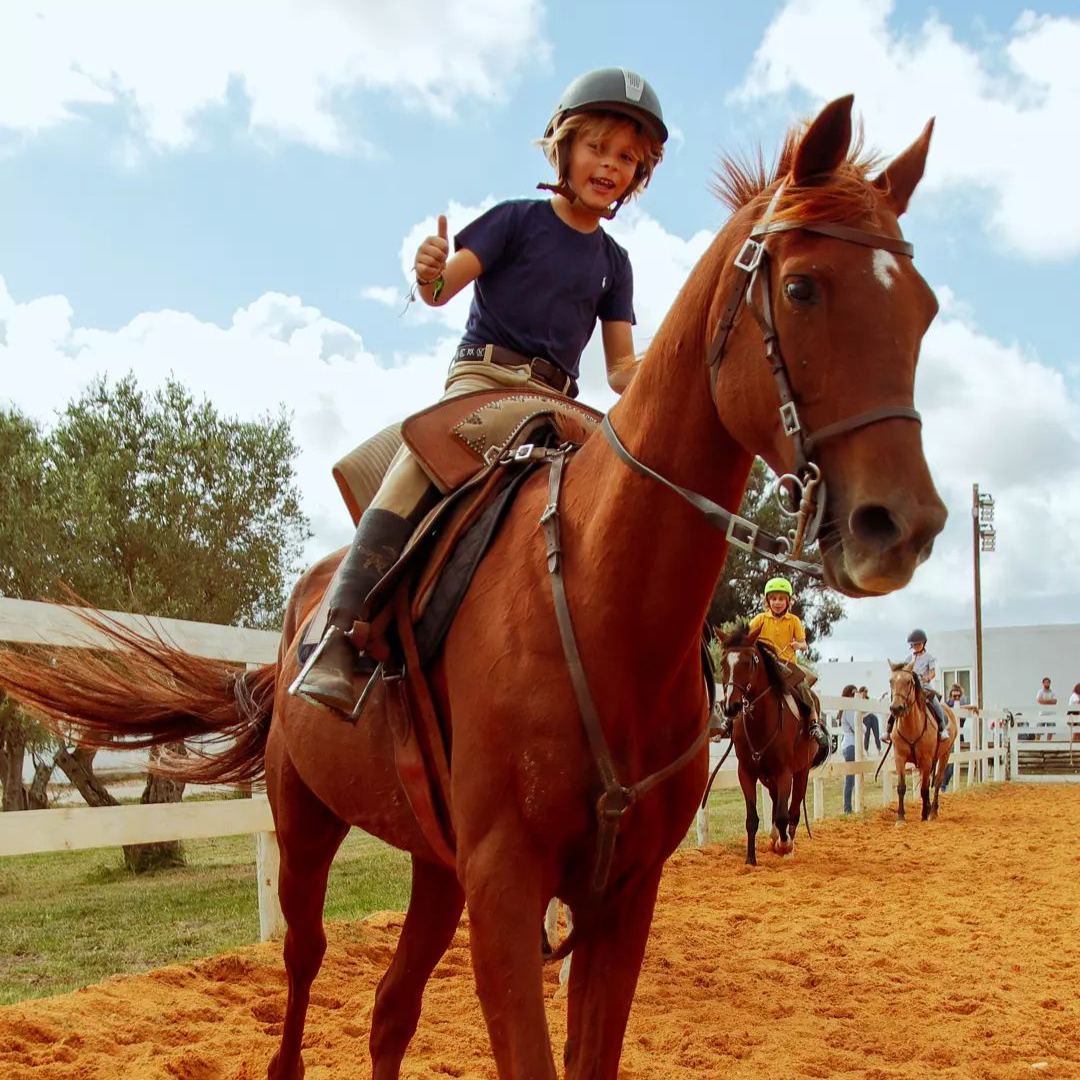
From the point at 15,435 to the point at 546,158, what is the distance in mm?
14948

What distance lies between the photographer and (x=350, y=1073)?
4.41 m

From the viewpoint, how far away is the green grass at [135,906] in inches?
275

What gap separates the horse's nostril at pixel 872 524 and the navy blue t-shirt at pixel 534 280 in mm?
1807

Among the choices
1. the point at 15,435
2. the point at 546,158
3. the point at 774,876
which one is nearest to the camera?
the point at 546,158

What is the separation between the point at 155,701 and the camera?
16.5 feet

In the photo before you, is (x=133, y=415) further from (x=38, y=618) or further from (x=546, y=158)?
(x=546, y=158)

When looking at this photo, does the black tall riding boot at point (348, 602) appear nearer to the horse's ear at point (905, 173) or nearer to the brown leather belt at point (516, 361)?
the brown leather belt at point (516, 361)

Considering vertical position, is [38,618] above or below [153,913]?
above

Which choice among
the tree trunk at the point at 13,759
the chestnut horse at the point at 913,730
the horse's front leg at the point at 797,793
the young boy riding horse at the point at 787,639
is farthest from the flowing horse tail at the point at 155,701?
the chestnut horse at the point at 913,730

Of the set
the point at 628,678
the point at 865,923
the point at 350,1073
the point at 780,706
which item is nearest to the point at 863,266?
the point at 628,678

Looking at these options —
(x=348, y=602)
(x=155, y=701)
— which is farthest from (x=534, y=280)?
(x=155, y=701)

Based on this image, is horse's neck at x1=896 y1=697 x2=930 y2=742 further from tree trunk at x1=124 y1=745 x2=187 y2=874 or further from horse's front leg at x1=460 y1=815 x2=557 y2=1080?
horse's front leg at x1=460 y1=815 x2=557 y2=1080

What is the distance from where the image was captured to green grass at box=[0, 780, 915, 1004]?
22.9 ft

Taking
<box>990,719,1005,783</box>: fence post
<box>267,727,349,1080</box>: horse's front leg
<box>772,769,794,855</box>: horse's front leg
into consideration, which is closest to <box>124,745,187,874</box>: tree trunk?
<box>772,769,794,855</box>: horse's front leg
